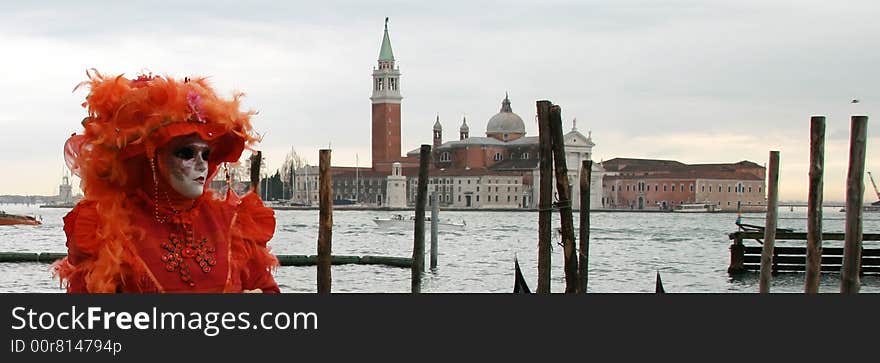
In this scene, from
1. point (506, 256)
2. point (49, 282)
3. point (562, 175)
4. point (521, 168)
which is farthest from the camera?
point (521, 168)

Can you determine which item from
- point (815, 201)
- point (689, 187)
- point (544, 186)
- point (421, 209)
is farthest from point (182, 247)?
point (689, 187)

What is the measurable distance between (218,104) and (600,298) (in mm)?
1022

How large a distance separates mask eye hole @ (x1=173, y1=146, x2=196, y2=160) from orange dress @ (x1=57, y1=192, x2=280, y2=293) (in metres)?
0.13

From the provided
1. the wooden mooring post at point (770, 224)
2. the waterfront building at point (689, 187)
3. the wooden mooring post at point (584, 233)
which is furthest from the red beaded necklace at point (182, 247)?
the waterfront building at point (689, 187)

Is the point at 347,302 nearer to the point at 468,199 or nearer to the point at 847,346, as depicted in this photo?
the point at 847,346

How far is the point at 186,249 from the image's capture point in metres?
2.74

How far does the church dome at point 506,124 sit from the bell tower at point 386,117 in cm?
950

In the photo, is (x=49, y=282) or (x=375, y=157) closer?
(x=49, y=282)

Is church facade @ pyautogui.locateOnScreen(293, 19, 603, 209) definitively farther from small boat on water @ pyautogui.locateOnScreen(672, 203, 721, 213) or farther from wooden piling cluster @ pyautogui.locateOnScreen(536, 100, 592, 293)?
wooden piling cluster @ pyautogui.locateOnScreen(536, 100, 592, 293)

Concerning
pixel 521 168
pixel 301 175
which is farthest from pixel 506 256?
pixel 301 175

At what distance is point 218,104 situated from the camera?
270 cm

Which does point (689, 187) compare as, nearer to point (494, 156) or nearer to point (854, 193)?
point (494, 156)

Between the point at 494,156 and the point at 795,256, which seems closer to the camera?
the point at 795,256

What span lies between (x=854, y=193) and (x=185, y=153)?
6.23 meters
